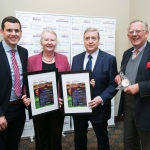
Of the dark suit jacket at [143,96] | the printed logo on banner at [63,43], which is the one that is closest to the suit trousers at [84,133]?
the dark suit jacket at [143,96]

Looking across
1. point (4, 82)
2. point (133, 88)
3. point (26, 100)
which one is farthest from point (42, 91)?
point (133, 88)

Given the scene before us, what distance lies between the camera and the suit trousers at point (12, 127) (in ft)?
7.14

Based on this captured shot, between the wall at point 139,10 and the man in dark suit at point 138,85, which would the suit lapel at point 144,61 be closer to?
the man in dark suit at point 138,85

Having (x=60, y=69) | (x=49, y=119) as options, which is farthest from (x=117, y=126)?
(x=60, y=69)

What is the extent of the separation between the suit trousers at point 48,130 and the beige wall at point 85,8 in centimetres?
244

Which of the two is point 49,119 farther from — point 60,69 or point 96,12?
point 96,12

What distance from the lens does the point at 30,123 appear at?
12.3 feet

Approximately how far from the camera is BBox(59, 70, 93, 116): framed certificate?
223cm

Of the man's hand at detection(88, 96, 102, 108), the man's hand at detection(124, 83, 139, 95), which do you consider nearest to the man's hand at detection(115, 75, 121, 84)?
the man's hand at detection(124, 83, 139, 95)

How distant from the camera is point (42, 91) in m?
2.25

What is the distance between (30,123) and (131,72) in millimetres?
2511

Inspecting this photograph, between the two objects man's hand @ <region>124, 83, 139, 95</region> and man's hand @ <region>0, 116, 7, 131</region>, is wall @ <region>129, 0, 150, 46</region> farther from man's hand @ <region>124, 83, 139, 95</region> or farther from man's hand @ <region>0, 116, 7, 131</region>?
man's hand @ <region>0, 116, 7, 131</region>

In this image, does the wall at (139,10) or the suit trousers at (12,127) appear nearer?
the suit trousers at (12,127)

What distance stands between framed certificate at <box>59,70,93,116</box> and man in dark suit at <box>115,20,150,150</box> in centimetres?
40
